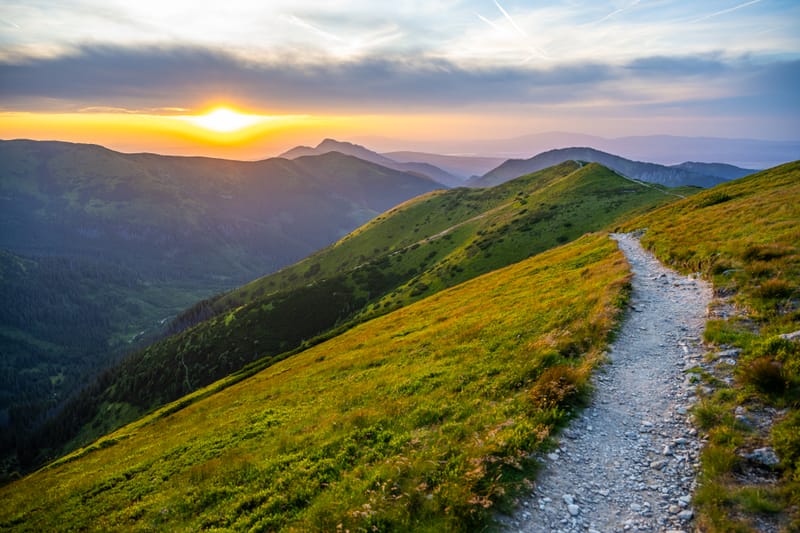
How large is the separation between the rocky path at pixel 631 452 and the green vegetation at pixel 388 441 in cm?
78

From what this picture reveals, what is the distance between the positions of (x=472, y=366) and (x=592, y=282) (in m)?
14.1

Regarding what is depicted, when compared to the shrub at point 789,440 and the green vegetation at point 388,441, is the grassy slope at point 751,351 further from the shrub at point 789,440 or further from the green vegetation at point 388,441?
the green vegetation at point 388,441

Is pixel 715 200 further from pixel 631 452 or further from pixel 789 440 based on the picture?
pixel 631 452

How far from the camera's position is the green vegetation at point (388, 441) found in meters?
10.6

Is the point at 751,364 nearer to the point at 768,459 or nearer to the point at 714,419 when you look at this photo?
the point at 714,419

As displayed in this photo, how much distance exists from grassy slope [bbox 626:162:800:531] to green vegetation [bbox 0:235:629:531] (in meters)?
4.04

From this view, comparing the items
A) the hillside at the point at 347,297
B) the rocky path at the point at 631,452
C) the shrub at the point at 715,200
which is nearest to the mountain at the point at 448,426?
the rocky path at the point at 631,452

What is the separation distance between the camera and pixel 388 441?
47.6 feet

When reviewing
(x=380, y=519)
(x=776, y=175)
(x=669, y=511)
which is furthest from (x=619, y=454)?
(x=776, y=175)

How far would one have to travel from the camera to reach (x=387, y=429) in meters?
15.4

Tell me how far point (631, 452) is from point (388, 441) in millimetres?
8512

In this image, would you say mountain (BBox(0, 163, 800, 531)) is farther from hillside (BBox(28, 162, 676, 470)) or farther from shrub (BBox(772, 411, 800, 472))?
hillside (BBox(28, 162, 676, 470))

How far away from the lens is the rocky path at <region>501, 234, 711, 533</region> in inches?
344

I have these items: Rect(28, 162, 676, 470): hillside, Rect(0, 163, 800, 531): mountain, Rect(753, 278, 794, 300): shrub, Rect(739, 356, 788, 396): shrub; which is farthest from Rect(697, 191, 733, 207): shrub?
Rect(739, 356, 788, 396): shrub
